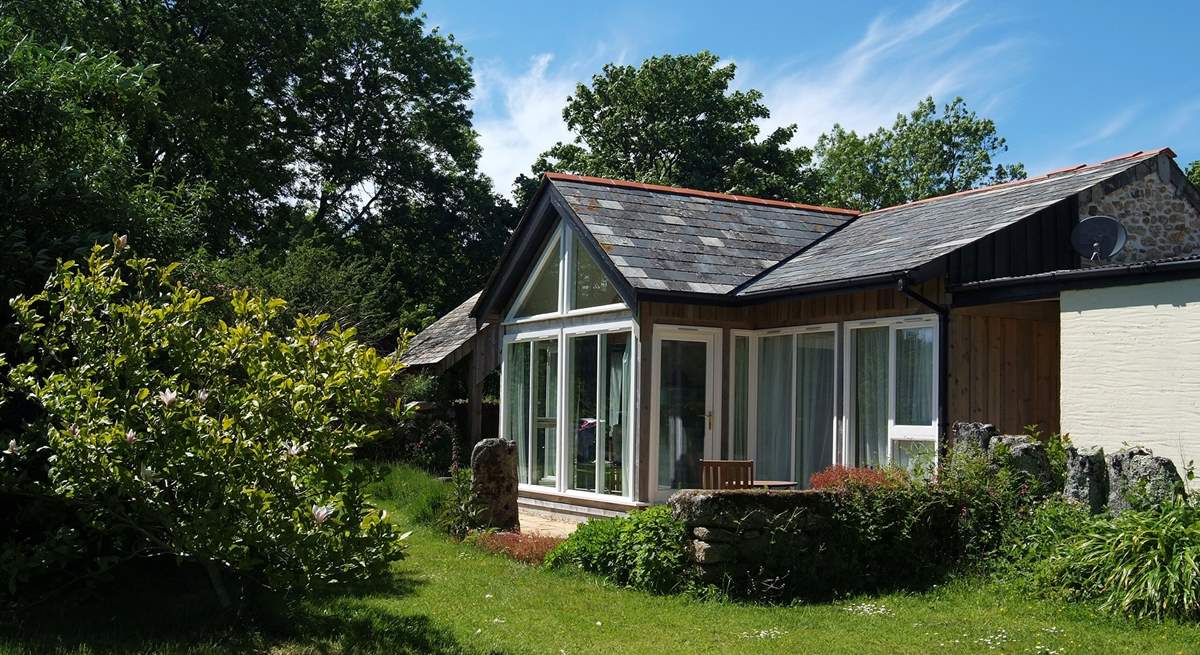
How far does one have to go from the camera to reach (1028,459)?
9.57 meters

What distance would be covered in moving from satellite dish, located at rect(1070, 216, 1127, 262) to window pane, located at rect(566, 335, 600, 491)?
6.15 meters

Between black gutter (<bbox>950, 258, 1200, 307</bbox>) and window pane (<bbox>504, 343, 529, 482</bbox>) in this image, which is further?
window pane (<bbox>504, 343, 529, 482</bbox>)

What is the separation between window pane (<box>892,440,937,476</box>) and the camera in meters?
11.6

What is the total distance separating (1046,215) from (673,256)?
15.0 feet

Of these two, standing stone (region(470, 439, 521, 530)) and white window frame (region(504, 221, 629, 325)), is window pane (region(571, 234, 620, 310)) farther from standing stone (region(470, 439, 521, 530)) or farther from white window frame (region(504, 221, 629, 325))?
standing stone (region(470, 439, 521, 530))

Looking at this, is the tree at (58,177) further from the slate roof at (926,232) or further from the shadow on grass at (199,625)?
the slate roof at (926,232)

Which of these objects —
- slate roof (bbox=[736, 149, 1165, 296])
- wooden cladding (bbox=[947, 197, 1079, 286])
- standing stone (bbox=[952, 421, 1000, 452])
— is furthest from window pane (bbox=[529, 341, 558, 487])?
standing stone (bbox=[952, 421, 1000, 452])

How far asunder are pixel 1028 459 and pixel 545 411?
25.5 feet

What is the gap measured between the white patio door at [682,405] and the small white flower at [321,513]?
7326 mm

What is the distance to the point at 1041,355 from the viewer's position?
12.7m

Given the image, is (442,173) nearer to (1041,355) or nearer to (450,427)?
(450,427)

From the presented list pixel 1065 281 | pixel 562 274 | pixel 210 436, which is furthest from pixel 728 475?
pixel 210 436

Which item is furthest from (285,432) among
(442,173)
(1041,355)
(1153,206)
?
(442,173)

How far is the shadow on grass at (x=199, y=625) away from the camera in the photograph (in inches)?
269
